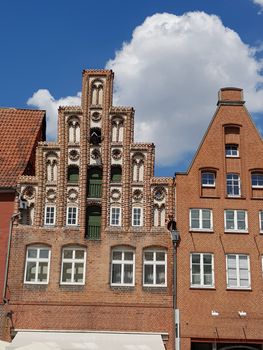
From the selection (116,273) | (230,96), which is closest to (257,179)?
(230,96)

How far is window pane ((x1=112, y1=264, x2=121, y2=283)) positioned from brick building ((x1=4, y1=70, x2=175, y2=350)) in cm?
5

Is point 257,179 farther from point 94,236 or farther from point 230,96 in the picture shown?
point 94,236

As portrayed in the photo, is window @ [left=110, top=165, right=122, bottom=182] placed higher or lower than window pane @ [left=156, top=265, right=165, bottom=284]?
higher

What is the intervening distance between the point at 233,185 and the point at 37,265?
1070cm

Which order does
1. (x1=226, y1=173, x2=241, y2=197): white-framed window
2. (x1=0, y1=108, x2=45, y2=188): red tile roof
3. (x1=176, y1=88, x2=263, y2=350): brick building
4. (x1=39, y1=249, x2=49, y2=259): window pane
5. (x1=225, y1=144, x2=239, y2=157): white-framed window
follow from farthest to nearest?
(x1=0, y1=108, x2=45, y2=188): red tile roof, (x1=225, y1=144, x2=239, y2=157): white-framed window, (x1=226, y1=173, x2=241, y2=197): white-framed window, (x1=39, y1=249, x2=49, y2=259): window pane, (x1=176, y1=88, x2=263, y2=350): brick building

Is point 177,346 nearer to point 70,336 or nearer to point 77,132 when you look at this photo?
point 70,336

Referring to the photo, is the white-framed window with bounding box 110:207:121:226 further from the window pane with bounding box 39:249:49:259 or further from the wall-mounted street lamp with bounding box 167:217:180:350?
the window pane with bounding box 39:249:49:259

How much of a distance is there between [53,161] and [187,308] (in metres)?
9.96

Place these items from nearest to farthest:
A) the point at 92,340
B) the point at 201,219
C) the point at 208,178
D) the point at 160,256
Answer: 1. the point at 92,340
2. the point at 160,256
3. the point at 201,219
4. the point at 208,178

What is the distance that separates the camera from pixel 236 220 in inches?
997

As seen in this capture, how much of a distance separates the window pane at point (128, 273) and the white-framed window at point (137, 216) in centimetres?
213

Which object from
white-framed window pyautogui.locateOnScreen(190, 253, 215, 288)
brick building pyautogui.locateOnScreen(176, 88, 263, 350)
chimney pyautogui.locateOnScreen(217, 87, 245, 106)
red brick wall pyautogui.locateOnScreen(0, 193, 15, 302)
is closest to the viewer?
brick building pyautogui.locateOnScreen(176, 88, 263, 350)

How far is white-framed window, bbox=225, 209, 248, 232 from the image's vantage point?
25.2 metres

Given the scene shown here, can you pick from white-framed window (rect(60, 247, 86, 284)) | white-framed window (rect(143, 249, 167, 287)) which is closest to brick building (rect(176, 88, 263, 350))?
white-framed window (rect(143, 249, 167, 287))
